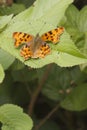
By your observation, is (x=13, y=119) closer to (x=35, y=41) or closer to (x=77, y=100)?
(x=35, y=41)

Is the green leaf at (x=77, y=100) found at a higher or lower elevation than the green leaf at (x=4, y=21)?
lower

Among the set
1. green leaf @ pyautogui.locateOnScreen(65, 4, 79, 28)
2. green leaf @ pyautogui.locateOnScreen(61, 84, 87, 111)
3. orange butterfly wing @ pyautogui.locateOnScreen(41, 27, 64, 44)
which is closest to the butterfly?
orange butterfly wing @ pyautogui.locateOnScreen(41, 27, 64, 44)

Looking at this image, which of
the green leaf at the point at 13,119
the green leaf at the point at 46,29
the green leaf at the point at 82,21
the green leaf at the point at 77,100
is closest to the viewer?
the green leaf at the point at 46,29

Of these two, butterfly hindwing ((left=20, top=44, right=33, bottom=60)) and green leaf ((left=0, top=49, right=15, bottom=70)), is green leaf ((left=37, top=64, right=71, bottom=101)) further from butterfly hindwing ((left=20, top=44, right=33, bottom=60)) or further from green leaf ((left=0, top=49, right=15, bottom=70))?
butterfly hindwing ((left=20, top=44, right=33, bottom=60))

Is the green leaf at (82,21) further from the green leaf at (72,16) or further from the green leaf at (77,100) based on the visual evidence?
the green leaf at (77,100)

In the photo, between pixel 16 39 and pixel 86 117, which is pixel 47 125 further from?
pixel 16 39

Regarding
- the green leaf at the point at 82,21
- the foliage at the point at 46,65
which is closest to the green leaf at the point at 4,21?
the foliage at the point at 46,65

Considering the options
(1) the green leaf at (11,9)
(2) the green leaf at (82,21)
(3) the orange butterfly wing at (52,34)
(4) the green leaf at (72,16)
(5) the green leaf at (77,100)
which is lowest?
(5) the green leaf at (77,100)
